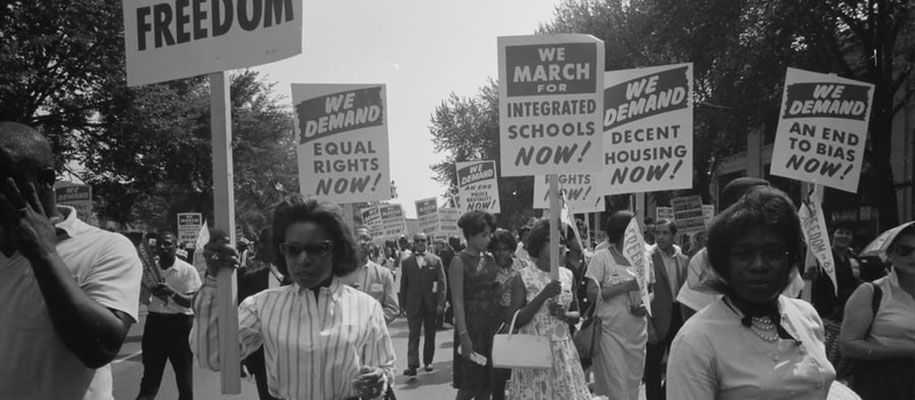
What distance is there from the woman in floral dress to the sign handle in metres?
3.16

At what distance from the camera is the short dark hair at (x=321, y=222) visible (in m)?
3.37

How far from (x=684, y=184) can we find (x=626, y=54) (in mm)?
25578

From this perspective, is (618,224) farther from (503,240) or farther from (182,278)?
(182,278)

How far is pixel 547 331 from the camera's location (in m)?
6.30

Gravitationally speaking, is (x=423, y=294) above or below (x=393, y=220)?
below

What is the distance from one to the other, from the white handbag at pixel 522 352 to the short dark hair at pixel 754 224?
3434mm

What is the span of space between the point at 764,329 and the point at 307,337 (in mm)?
1690

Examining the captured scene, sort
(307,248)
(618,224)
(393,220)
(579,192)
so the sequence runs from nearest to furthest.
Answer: (307,248), (618,224), (579,192), (393,220)

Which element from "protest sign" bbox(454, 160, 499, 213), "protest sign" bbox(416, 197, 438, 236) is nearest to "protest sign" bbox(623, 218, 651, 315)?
"protest sign" bbox(454, 160, 499, 213)

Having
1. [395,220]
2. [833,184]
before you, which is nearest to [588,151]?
[833,184]

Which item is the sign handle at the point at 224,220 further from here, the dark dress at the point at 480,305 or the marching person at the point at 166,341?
the marching person at the point at 166,341

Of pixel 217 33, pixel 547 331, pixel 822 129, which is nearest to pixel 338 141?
pixel 547 331

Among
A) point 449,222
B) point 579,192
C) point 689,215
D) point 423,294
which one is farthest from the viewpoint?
point 449,222

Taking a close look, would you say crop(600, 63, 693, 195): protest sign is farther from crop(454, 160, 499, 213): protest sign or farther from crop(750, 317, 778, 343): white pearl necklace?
crop(454, 160, 499, 213): protest sign
